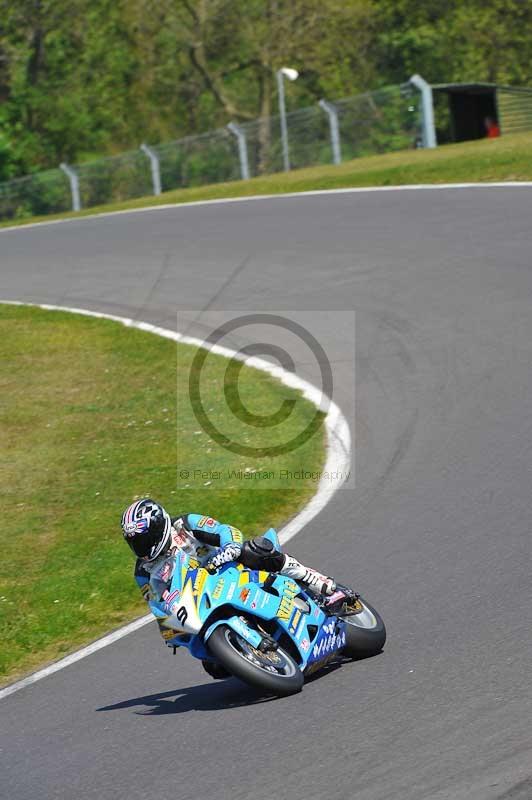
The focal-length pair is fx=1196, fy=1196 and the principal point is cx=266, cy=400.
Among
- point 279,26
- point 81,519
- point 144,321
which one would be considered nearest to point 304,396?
point 81,519

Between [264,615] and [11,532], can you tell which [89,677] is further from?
[11,532]

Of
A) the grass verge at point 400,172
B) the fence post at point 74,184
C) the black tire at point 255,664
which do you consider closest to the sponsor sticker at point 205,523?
the black tire at point 255,664

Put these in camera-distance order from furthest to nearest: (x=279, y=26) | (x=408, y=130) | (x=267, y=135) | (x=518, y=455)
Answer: (x=279, y=26), (x=267, y=135), (x=408, y=130), (x=518, y=455)

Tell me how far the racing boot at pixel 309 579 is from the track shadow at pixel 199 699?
707 millimetres

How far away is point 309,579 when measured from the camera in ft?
24.0

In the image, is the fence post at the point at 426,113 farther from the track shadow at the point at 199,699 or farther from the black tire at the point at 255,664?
the black tire at the point at 255,664

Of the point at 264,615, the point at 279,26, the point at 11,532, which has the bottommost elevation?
the point at 11,532

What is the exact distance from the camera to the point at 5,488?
12.7m

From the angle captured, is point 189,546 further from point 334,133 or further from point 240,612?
point 334,133

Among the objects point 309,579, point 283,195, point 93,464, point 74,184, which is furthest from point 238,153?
point 309,579

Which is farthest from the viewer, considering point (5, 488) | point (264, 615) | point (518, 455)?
point (5, 488)

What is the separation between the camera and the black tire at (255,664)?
650 cm

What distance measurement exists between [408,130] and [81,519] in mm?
20952

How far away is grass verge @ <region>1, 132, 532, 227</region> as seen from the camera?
2316 cm
